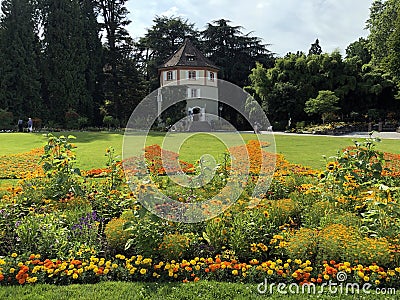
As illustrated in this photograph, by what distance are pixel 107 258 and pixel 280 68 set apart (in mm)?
30959

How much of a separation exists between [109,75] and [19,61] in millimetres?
7516

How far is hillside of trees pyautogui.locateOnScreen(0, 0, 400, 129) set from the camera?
28453 millimetres

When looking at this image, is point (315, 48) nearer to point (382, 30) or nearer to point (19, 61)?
point (382, 30)

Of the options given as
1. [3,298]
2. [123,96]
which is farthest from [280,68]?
[3,298]

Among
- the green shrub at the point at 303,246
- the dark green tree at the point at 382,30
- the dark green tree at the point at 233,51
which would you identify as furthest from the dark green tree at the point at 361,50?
the green shrub at the point at 303,246

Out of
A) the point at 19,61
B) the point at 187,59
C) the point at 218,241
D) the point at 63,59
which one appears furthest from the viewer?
the point at 187,59

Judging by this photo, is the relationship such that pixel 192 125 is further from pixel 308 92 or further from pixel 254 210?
pixel 254 210

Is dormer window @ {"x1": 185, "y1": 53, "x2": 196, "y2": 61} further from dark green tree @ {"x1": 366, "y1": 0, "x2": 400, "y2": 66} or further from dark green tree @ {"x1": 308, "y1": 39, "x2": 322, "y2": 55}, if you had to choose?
dark green tree @ {"x1": 308, "y1": 39, "x2": 322, "y2": 55}

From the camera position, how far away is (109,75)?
33250mm

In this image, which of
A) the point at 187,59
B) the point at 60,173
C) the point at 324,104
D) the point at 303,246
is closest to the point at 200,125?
the point at 187,59

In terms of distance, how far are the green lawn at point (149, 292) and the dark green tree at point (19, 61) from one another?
27.7 meters

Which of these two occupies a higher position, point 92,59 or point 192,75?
point 92,59

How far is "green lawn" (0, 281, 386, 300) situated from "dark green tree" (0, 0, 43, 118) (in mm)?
27686

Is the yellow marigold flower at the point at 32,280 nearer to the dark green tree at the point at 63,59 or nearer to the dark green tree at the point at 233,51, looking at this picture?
the dark green tree at the point at 63,59
